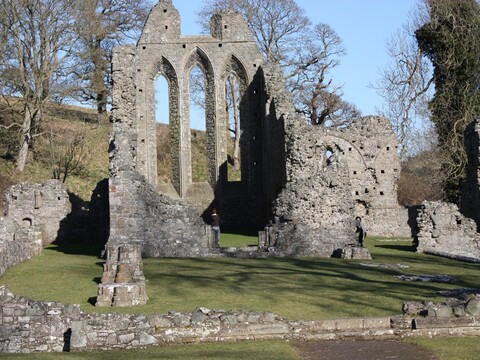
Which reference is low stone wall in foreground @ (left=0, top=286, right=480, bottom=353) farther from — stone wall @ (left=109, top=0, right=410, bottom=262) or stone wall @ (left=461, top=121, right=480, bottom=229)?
stone wall @ (left=109, top=0, right=410, bottom=262)

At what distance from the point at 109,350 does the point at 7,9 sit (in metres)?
26.9

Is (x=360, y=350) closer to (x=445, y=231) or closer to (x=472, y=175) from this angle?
(x=445, y=231)

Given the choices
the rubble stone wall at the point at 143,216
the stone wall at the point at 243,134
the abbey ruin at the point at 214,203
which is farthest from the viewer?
the stone wall at the point at 243,134

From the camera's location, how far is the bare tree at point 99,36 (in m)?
→ 37.7

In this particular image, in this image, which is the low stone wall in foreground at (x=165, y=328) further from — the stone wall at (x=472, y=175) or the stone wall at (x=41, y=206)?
the stone wall at (x=41, y=206)

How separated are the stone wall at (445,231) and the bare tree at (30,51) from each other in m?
18.2

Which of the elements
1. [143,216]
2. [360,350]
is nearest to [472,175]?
[143,216]

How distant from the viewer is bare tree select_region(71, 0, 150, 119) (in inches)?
1485

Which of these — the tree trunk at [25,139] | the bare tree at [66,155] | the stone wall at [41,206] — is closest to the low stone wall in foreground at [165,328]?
the stone wall at [41,206]

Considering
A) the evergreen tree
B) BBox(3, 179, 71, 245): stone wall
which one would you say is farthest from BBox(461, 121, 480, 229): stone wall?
BBox(3, 179, 71, 245): stone wall

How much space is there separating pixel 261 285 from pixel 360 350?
5073 mm

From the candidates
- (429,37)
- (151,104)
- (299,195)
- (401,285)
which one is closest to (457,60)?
(429,37)

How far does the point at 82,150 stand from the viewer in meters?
40.9

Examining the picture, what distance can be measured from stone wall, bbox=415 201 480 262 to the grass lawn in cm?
189
